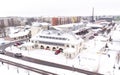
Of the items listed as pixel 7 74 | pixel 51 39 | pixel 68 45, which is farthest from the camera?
pixel 51 39

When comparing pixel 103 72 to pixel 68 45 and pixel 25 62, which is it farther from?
pixel 25 62

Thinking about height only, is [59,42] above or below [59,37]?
below

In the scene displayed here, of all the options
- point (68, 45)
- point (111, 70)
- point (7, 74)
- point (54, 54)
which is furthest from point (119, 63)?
point (7, 74)

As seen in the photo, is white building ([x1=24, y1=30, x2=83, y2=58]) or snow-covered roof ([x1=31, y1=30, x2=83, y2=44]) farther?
snow-covered roof ([x1=31, y1=30, x2=83, y2=44])

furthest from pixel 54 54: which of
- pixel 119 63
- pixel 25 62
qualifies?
pixel 119 63

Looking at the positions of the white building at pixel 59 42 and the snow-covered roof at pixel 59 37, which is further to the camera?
the snow-covered roof at pixel 59 37

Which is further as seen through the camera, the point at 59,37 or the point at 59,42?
the point at 59,37

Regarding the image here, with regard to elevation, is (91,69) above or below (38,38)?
below

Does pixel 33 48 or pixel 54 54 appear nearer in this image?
pixel 54 54

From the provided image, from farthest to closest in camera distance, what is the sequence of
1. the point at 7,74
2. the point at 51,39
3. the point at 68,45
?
the point at 51,39
the point at 68,45
the point at 7,74

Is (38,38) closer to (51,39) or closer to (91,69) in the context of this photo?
(51,39)
